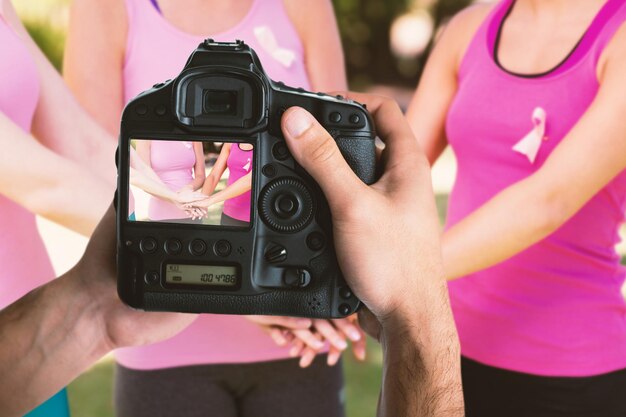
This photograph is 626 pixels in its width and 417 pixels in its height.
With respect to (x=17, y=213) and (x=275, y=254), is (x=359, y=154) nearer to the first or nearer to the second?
(x=275, y=254)

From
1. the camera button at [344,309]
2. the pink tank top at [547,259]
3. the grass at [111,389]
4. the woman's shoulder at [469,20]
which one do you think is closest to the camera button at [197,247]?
the camera button at [344,309]

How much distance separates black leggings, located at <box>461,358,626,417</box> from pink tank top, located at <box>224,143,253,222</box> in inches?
20.2

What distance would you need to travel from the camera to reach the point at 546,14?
97 cm

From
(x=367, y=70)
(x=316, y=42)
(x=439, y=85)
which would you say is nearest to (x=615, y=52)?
(x=439, y=85)

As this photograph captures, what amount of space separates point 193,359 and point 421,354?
1.55 ft

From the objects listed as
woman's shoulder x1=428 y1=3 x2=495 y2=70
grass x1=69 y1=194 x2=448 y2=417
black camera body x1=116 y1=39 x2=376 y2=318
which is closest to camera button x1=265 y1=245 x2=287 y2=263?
black camera body x1=116 y1=39 x2=376 y2=318

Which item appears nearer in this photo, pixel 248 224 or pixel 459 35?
pixel 248 224

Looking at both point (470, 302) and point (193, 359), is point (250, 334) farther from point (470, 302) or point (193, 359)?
point (470, 302)

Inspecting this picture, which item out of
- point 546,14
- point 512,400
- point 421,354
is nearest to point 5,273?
point 421,354

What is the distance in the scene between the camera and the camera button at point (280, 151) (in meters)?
0.53

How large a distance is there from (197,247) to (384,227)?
13cm

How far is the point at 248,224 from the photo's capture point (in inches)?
21.4

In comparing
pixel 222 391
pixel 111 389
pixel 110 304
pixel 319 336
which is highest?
pixel 110 304

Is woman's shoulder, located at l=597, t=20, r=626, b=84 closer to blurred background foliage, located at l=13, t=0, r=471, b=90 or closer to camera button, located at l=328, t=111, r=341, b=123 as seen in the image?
camera button, located at l=328, t=111, r=341, b=123
